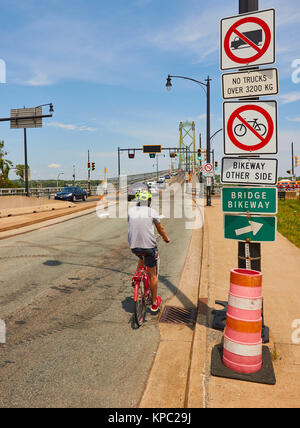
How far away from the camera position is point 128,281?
7.57 m

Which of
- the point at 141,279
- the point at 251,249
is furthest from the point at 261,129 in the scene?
the point at 141,279

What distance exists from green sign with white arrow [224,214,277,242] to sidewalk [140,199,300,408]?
4.69 ft

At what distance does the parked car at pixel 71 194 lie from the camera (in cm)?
3497

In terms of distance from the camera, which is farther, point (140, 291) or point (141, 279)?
Result: point (140, 291)

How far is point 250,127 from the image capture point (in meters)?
4.23

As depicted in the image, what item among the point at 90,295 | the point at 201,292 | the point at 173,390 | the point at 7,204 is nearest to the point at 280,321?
the point at 201,292

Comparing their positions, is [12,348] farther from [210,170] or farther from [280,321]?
[210,170]

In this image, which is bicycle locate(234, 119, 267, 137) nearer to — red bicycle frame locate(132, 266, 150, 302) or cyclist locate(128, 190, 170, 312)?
cyclist locate(128, 190, 170, 312)

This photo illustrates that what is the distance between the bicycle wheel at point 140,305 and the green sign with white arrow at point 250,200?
1.81 m

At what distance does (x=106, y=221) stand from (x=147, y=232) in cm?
1322

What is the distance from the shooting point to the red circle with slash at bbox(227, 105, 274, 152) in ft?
13.6

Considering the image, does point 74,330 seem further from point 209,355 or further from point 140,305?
point 209,355

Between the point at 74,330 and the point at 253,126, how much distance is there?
3827 millimetres

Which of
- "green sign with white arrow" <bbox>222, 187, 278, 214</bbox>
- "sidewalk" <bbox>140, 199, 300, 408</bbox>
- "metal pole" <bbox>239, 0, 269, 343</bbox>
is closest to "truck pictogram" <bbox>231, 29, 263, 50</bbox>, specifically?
"metal pole" <bbox>239, 0, 269, 343</bbox>
